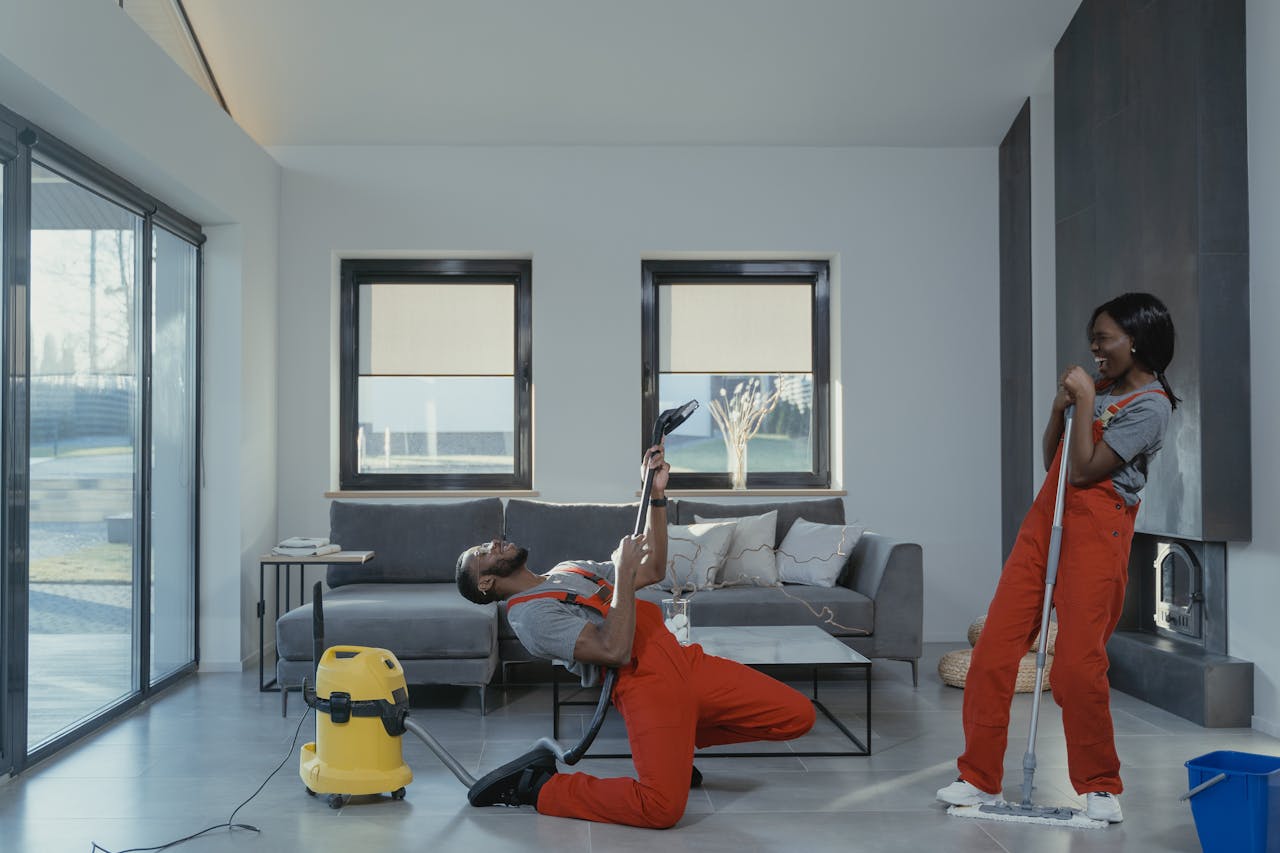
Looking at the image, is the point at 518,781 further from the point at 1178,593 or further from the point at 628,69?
the point at 628,69

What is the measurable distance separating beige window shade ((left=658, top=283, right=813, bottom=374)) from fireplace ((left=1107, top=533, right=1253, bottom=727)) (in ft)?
7.28

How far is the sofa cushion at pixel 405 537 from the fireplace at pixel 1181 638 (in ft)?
10.00

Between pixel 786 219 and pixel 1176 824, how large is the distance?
393 centimetres

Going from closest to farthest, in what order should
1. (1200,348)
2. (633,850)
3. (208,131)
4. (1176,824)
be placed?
(633,850) → (1176,824) → (1200,348) → (208,131)

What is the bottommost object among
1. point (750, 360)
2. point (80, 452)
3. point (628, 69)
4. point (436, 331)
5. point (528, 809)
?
point (528, 809)

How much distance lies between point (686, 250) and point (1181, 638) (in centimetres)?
317

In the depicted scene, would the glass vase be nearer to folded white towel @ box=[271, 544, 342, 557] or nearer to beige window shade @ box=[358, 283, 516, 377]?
beige window shade @ box=[358, 283, 516, 377]

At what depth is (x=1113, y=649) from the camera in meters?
5.07

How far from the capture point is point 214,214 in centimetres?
524

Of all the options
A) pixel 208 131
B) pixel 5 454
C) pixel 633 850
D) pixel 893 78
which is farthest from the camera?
pixel 893 78

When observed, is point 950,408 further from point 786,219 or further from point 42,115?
point 42,115

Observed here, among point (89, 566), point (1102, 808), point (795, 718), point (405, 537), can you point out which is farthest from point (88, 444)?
point (1102, 808)

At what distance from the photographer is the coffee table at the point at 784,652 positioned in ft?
12.6

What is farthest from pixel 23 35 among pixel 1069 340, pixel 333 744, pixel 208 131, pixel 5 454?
pixel 1069 340
